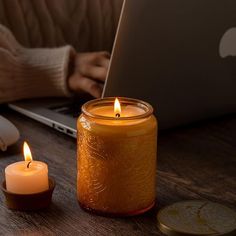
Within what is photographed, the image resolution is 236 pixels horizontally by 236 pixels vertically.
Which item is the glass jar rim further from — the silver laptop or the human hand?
the human hand

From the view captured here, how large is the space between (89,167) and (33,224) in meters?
0.11

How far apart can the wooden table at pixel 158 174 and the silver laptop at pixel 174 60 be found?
0.13 ft

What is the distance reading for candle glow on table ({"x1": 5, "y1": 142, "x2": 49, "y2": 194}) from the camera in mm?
892

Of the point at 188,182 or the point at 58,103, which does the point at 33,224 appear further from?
the point at 58,103

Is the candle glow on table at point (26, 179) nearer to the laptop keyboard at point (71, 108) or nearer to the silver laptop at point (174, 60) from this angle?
the silver laptop at point (174, 60)

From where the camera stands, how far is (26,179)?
890 mm

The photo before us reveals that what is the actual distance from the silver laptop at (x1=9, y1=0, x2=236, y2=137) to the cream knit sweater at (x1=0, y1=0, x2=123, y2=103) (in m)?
0.13

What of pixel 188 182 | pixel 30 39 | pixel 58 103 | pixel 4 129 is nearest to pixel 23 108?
pixel 58 103

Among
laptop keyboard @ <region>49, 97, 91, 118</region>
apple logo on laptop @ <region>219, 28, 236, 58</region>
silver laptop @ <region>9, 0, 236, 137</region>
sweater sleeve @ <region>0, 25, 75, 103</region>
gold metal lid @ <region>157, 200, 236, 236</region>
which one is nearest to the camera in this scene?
gold metal lid @ <region>157, 200, 236, 236</region>

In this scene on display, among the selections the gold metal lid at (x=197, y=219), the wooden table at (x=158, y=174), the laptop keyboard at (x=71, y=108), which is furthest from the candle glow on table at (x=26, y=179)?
the laptop keyboard at (x=71, y=108)

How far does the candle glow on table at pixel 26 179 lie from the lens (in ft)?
2.93

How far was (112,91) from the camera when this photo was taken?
1.12 m

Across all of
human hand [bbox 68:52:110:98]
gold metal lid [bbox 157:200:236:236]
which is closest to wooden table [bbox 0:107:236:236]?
gold metal lid [bbox 157:200:236:236]

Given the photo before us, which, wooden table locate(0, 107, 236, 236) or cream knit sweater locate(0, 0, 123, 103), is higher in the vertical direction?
cream knit sweater locate(0, 0, 123, 103)
